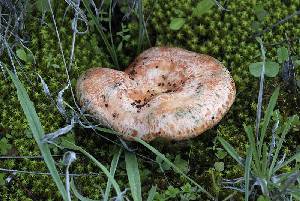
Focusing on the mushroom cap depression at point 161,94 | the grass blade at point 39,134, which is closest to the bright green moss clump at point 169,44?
the mushroom cap depression at point 161,94

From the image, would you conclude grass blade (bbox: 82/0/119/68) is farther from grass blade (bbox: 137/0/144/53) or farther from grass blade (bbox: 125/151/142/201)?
grass blade (bbox: 125/151/142/201)

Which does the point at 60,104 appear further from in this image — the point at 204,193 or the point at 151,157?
the point at 204,193

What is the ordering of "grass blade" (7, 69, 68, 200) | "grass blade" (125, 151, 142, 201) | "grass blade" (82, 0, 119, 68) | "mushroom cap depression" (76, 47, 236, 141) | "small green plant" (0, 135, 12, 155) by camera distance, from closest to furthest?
"grass blade" (7, 69, 68, 200) → "grass blade" (125, 151, 142, 201) → "mushroom cap depression" (76, 47, 236, 141) → "small green plant" (0, 135, 12, 155) → "grass blade" (82, 0, 119, 68)

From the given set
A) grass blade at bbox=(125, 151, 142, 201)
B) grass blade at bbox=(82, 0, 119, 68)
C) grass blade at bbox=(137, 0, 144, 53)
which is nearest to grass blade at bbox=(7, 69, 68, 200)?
grass blade at bbox=(125, 151, 142, 201)

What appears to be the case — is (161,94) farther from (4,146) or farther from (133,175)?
(4,146)

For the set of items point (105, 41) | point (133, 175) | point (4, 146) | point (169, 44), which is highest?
point (105, 41)

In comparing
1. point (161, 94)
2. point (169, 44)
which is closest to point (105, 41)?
point (169, 44)
